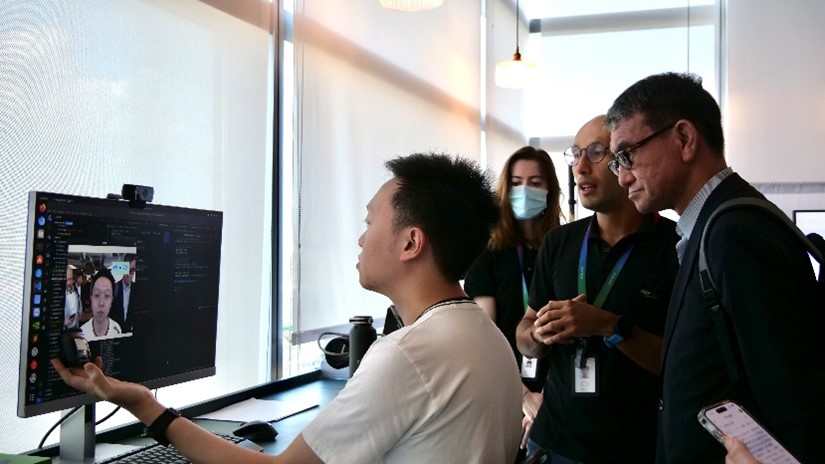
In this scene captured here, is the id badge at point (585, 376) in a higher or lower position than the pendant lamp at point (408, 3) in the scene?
lower

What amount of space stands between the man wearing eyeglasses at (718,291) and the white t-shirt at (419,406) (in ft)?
1.28

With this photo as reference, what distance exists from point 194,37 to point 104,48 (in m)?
0.42

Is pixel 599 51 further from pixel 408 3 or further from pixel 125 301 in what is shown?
pixel 125 301

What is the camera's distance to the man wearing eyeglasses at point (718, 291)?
1223mm

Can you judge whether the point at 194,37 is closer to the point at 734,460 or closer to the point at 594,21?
the point at 734,460

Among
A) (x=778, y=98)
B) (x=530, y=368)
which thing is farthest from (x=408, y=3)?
(x=778, y=98)

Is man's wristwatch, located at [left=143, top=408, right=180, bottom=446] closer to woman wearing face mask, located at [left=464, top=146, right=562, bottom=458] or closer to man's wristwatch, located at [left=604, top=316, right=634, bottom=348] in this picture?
man's wristwatch, located at [left=604, top=316, right=634, bottom=348]

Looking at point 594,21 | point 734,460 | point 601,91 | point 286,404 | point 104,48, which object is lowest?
point 286,404

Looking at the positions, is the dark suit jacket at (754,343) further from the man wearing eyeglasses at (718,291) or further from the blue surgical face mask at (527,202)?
the blue surgical face mask at (527,202)

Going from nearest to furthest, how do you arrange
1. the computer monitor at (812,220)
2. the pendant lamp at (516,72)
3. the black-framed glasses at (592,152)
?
the black-framed glasses at (592,152) < the pendant lamp at (516,72) < the computer monitor at (812,220)

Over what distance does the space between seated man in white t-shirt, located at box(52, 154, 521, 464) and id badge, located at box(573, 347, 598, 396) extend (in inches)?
23.9

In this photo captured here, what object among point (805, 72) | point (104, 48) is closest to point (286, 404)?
point (104, 48)

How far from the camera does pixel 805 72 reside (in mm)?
5910

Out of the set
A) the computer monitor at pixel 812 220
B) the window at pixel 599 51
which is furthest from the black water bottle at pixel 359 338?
the computer monitor at pixel 812 220
